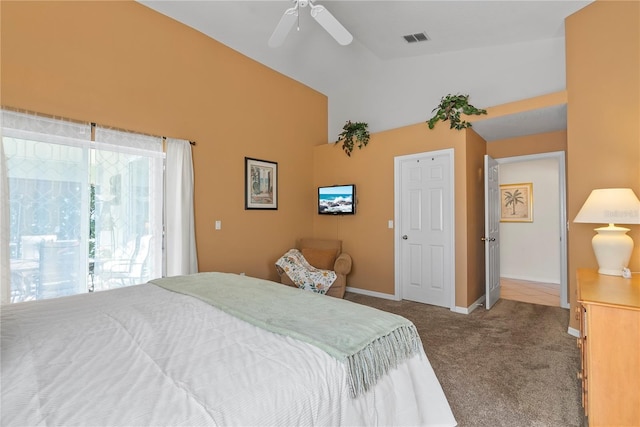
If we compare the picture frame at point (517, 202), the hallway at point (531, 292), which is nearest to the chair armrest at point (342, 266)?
the hallway at point (531, 292)

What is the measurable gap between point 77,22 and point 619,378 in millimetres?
4541

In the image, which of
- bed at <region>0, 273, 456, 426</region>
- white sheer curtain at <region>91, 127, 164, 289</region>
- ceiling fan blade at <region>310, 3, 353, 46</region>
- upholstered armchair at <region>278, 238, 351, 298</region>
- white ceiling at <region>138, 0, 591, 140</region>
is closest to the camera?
bed at <region>0, 273, 456, 426</region>

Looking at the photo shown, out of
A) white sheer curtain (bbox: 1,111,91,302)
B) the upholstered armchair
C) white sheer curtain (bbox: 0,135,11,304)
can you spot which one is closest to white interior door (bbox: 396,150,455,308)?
the upholstered armchair

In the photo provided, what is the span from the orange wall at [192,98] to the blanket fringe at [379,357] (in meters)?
2.83

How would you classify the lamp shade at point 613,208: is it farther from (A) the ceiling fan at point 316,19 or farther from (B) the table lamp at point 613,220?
(A) the ceiling fan at point 316,19

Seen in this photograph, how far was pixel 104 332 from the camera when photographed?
1.25m

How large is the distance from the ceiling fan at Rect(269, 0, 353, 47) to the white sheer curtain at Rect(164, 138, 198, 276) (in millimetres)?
1533

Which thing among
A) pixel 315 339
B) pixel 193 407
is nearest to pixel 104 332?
pixel 193 407

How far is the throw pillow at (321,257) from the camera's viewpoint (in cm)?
435

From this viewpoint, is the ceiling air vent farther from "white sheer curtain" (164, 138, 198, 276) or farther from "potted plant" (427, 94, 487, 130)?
"white sheer curtain" (164, 138, 198, 276)

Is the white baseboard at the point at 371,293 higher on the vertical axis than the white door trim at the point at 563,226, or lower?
lower

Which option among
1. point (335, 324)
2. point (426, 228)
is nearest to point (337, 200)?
point (426, 228)

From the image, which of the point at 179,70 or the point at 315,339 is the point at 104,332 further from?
the point at 179,70

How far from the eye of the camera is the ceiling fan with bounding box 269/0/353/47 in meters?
2.52
